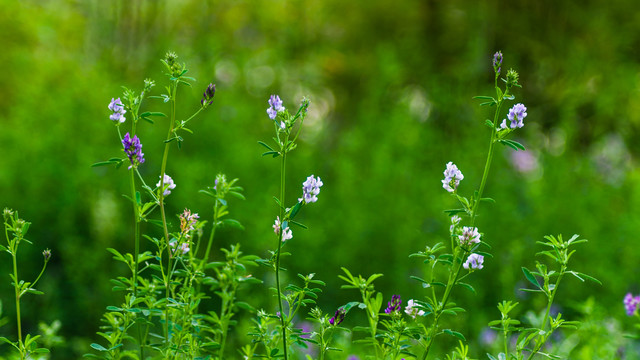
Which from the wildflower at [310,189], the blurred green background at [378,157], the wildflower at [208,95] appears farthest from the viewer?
the blurred green background at [378,157]

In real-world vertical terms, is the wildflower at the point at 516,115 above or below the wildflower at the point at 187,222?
above

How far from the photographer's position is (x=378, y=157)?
4473mm

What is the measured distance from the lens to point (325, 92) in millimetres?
8055

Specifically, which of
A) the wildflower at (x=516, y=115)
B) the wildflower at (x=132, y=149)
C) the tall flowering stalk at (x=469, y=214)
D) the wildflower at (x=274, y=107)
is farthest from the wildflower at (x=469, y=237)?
the wildflower at (x=132, y=149)

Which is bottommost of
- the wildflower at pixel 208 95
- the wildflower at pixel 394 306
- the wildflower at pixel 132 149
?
the wildflower at pixel 394 306

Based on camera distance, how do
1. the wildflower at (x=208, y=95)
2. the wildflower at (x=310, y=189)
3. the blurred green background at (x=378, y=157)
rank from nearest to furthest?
the wildflower at (x=310, y=189) → the wildflower at (x=208, y=95) → the blurred green background at (x=378, y=157)

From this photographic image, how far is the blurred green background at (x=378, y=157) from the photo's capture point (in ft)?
13.3

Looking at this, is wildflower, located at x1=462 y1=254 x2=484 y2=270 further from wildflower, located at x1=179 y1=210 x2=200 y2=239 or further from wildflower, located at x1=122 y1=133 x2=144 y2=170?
wildflower, located at x1=122 y1=133 x2=144 y2=170

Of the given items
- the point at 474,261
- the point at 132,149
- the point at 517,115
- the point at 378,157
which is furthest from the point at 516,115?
the point at 378,157

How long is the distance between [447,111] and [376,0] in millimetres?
2384

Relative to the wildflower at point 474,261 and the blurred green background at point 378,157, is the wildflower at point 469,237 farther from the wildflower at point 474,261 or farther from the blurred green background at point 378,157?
the blurred green background at point 378,157

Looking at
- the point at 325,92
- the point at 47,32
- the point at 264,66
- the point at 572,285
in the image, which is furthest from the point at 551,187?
the point at 47,32

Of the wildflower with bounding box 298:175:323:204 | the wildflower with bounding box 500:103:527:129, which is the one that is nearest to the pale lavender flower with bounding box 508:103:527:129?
the wildflower with bounding box 500:103:527:129

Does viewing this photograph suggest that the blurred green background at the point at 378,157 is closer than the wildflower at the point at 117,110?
No
